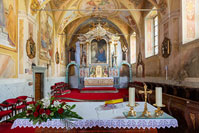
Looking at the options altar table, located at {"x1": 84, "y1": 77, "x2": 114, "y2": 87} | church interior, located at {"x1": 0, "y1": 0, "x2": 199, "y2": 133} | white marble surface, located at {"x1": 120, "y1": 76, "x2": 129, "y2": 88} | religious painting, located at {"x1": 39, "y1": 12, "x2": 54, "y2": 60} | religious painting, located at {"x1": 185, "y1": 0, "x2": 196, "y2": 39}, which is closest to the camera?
church interior, located at {"x1": 0, "y1": 0, "x2": 199, "y2": 133}

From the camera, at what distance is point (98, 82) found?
13398mm

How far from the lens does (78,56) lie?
1644 centimetres

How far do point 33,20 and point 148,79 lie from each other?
27.6ft

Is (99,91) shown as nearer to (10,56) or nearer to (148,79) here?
(148,79)

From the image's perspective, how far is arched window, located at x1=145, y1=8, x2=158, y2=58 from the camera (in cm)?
1047

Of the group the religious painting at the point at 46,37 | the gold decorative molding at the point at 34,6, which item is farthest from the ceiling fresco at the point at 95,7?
the gold decorative molding at the point at 34,6

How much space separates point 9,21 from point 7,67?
1.86 m

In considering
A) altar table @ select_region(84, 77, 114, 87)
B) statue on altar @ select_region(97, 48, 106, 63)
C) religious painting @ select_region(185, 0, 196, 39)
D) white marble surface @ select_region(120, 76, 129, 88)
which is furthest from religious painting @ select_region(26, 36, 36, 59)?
white marble surface @ select_region(120, 76, 129, 88)

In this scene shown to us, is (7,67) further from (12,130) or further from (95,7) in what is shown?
(95,7)

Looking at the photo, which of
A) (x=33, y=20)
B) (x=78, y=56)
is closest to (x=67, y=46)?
(x=78, y=56)

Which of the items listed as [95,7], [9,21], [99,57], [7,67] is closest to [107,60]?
[99,57]

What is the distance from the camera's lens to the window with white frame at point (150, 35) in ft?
34.3

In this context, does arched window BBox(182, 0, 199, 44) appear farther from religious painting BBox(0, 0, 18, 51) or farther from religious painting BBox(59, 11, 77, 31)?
religious painting BBox(59, 11, 77, 31)

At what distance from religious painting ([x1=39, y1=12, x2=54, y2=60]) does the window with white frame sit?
7.35 meters
